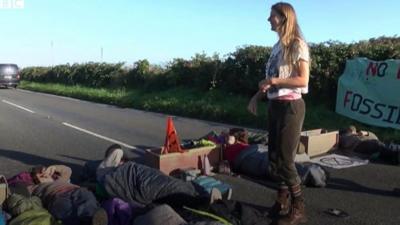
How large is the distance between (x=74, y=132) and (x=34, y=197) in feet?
22.7

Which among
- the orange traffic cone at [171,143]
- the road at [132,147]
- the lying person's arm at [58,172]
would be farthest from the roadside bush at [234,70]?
the lying person's arm at [58,172]

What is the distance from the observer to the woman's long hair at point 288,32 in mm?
4691

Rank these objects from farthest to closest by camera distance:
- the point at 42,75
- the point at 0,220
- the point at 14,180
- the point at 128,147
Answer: the point at 42,75 < the point at 128,147 < the point at 14,180 < the point at 0,220

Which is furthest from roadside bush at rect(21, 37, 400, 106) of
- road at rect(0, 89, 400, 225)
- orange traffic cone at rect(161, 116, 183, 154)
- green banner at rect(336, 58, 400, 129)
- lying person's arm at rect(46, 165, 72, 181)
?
lying person's arm at rect(46, 165, 72, 181)

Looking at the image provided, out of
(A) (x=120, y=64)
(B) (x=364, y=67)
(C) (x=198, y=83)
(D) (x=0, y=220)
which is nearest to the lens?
(D) (x=0, y=220)

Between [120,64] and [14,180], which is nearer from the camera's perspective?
[14,180]

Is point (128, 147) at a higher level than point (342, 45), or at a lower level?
lower

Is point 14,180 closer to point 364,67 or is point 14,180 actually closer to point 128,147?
point 128,147

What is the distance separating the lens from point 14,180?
19.1 ft

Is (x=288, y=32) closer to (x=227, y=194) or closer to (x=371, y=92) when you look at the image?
(x=227, y=194)

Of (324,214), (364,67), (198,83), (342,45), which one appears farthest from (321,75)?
(324,214)

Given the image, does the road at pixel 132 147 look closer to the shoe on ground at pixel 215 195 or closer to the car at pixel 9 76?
the shoe on ground at pixel 215 195

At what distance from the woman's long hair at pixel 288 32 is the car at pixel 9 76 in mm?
36732

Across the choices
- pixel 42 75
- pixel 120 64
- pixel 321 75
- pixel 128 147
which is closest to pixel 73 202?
pixel 128 147
